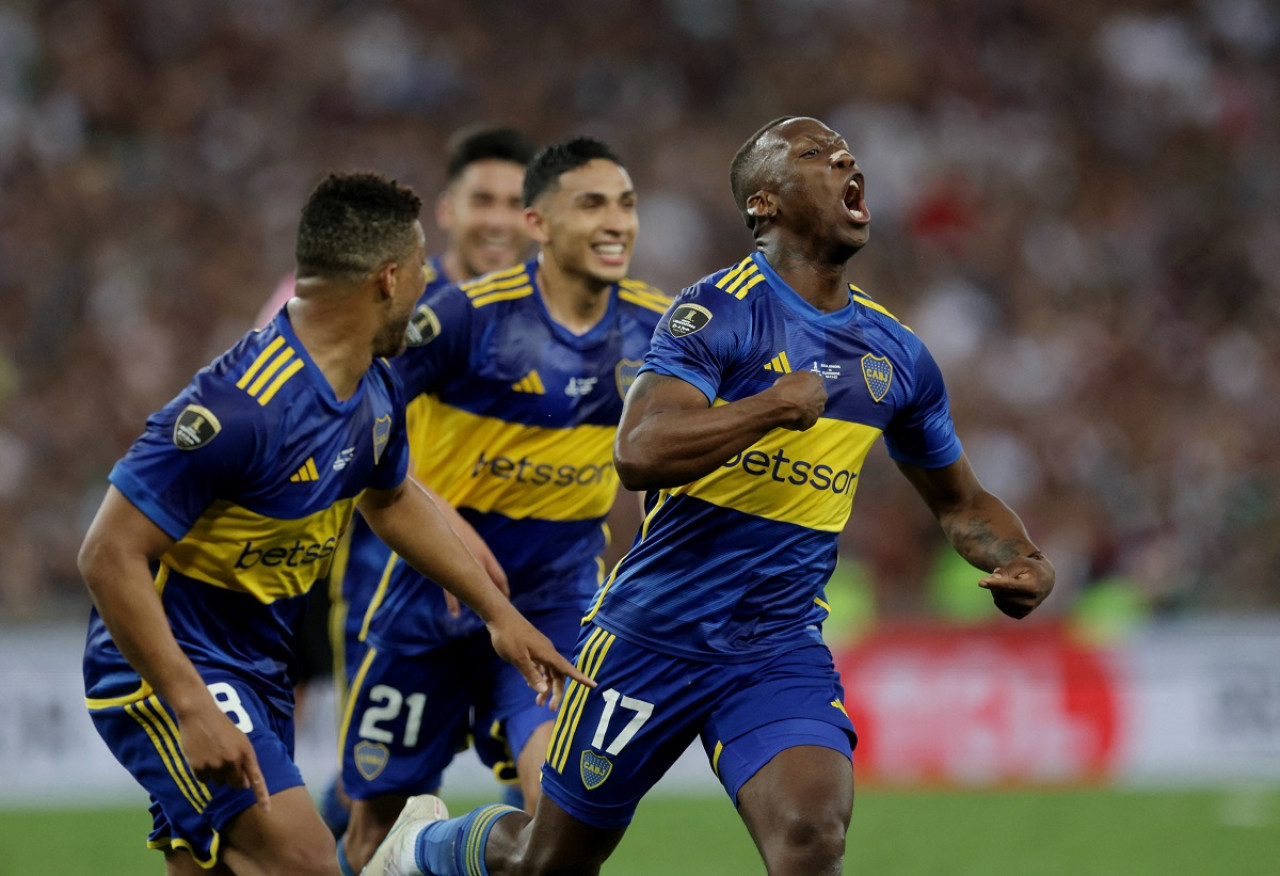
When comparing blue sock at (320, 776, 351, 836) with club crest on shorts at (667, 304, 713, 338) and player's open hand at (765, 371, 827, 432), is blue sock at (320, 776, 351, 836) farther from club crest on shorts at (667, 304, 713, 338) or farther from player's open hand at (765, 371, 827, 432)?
player's open hand at (765, 371, 827, 432)

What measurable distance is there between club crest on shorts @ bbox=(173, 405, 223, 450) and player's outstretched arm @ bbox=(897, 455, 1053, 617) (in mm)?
2188

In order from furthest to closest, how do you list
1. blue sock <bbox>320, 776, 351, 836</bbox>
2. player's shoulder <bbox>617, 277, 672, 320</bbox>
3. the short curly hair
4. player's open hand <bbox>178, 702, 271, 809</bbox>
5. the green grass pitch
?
the green grass pitch < blue sock <bbox>320, 776, 351, 836</bbox> < player's shoulder <bbox>617, 277, 672, 320</bbox> < the short curly hair < player's open hand <bbox>178, 702, 271, 809</bbox>

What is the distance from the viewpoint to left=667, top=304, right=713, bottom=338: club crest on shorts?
4898 millimetres

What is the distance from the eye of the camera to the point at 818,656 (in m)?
5.19

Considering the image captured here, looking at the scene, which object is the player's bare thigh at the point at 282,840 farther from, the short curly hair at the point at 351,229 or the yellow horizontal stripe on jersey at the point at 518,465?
the yellow horizontal stripe on jersey at the point at 518,465

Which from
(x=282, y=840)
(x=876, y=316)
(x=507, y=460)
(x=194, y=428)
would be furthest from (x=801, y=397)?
(x=507, y=460)

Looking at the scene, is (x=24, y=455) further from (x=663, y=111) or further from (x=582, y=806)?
(x=582, y=806)

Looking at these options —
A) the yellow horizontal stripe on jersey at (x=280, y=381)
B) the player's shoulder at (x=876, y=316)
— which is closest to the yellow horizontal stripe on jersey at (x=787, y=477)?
the player's shoulder at (x=876, y=316)

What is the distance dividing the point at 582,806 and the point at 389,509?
1100 mm

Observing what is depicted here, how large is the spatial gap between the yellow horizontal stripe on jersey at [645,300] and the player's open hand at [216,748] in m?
2.87

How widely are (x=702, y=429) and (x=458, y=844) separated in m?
1.95

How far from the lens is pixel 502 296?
22.0ft

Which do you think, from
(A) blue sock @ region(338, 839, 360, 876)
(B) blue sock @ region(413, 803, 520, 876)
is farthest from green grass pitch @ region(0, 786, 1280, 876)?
(B) blue sock @ region(413, 803, 520, 876)

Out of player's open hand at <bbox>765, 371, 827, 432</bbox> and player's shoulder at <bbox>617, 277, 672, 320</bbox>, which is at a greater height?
player's shoulder at <bbox>617, 277, 672, 320</bbox>
